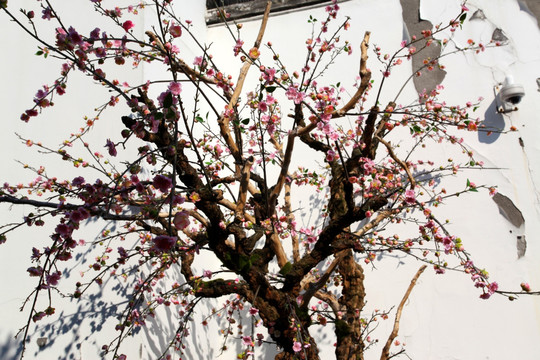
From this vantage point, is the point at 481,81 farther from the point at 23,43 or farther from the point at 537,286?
the point at 23,43

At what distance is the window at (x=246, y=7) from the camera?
3.63m

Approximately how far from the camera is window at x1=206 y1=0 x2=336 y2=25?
3.63 meters

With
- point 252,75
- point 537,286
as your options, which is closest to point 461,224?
point 537,286

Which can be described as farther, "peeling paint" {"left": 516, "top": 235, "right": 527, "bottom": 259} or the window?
the window

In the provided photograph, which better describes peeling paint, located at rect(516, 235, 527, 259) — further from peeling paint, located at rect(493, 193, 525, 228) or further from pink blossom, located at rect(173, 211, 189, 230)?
pink blossom, located at rect(173, 211, 189, 230)

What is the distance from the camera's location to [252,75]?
141 inches

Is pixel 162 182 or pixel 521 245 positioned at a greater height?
pixel 521 245

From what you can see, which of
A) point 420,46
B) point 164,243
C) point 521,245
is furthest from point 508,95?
point 164,243

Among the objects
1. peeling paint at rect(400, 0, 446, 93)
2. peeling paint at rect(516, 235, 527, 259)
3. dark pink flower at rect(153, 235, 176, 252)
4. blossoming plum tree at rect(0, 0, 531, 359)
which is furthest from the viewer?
peeling paint at rect(400, 0, 446, 93)

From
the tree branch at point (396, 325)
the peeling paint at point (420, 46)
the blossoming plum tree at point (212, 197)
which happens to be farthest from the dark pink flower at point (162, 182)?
the peeling paint at point (420, 46)

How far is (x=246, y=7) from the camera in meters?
3.79

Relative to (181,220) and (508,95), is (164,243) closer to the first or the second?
(181,220)

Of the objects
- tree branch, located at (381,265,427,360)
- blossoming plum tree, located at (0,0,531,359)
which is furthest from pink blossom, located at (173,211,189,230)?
tree branch, located at (381,265,427,360)

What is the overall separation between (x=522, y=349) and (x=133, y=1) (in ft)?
11.8
